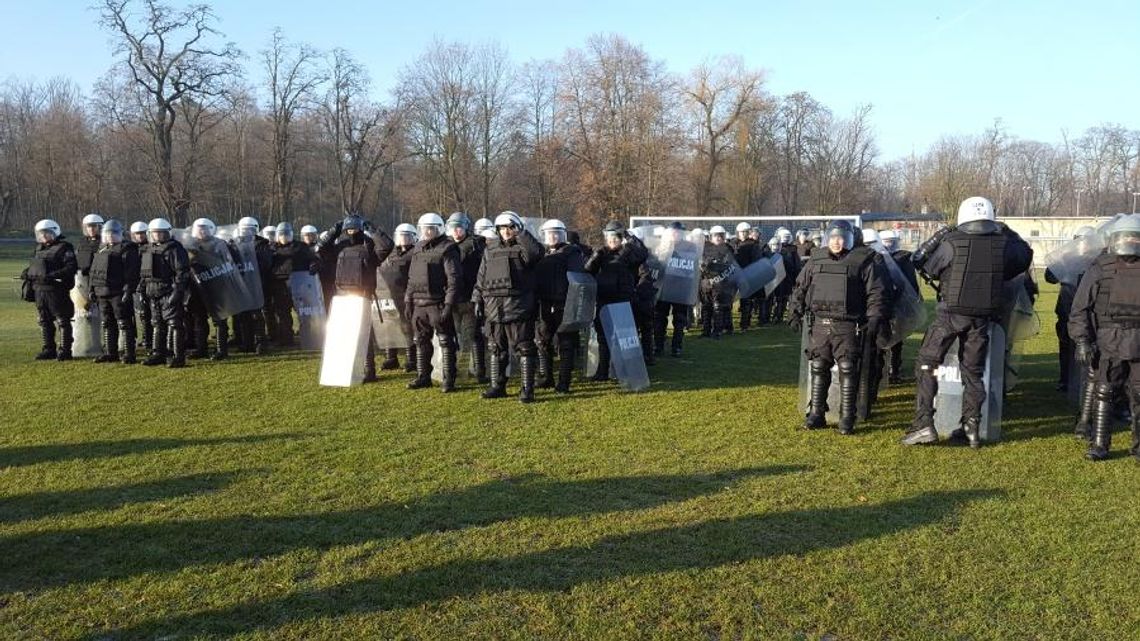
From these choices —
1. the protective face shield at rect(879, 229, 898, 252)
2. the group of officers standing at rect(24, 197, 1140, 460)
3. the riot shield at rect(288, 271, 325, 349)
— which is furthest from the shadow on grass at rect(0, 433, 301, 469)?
the protective face shield at rect(879, 229, 898, 252)

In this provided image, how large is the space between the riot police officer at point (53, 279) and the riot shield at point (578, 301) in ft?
23.2

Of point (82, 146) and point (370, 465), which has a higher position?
point (82, 146)

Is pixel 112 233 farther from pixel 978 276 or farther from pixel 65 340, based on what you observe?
pixel 978 276

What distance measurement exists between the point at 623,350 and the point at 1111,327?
4.64 meters

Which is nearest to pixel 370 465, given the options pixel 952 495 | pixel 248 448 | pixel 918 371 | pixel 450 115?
pixel 248 448

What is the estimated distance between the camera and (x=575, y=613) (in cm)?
392

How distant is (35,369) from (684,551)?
9894 mm

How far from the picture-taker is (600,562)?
450 cm

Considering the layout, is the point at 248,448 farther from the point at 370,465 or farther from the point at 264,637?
the point at 264,637

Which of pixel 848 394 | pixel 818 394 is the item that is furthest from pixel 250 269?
pixel 848 394

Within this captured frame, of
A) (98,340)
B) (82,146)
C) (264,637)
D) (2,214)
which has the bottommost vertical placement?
(264,637)

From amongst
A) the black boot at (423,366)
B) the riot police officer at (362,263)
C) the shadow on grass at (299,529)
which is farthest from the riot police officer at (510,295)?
the shadow on grass at (299,529)

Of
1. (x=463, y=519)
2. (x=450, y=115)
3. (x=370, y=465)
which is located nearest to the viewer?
(x=463, y=519)

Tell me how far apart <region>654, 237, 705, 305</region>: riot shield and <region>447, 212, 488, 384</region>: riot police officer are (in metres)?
3.29
